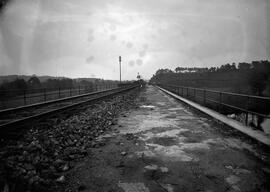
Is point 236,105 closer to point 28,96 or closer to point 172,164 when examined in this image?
point 172,164

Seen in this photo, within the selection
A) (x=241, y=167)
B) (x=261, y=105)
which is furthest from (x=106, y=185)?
(x=261, y=105)

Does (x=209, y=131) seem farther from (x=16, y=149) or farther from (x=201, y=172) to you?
(x=16, y=149)

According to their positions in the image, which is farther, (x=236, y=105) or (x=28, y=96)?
(x=236, y=105)

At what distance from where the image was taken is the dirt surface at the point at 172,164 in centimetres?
261

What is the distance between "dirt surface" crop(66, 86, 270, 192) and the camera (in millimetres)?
2611

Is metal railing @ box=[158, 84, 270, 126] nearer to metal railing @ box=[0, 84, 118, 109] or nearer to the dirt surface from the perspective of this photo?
the dirt surface

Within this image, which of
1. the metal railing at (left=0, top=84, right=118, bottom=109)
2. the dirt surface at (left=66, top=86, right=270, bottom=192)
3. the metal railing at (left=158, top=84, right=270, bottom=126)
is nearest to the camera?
the dirt surface at (left=66, top=86, right=270, bottom=192)

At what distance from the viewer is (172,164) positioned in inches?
130

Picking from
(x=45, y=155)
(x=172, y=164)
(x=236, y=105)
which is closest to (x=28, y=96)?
(x=45, y=155)

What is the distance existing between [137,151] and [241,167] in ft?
7.39

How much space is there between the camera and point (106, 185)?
265 centimetres

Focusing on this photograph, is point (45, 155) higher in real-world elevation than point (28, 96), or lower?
higher

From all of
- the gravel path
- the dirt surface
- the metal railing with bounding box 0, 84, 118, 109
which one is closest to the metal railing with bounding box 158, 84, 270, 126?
the dirt surface

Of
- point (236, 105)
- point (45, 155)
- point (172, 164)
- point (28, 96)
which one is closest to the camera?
point (172, 164)
